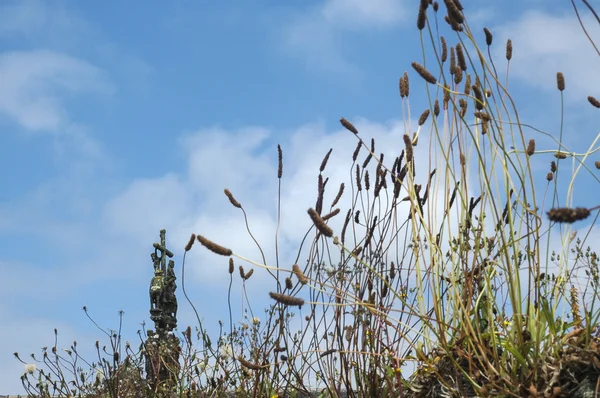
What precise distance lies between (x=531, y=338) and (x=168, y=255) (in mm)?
10726

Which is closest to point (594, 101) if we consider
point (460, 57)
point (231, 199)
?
point (460, 57)

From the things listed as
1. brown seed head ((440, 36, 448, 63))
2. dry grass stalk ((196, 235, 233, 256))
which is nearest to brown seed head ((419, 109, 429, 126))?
brown seed head ((440, 36, 448, 63))

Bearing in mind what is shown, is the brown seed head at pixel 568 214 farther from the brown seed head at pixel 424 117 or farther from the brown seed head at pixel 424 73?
the brown seed head at pixel 424 117

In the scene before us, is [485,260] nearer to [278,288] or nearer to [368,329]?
[368,329]

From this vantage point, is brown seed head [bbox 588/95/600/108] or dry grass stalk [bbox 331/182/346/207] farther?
dry grass stalk [bbox 331/182/346/207]

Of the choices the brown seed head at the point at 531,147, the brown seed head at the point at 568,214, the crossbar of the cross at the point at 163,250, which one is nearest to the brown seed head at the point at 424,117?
the brown seed head at the point at 531,147

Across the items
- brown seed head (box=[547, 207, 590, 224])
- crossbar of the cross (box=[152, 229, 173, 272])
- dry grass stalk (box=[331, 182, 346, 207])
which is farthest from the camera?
crossbar of the cross (box=[152, 229, 173, 272])

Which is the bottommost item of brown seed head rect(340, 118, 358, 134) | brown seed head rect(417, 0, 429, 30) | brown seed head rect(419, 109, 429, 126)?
brown seed head rect(340, 118, 358, 134)

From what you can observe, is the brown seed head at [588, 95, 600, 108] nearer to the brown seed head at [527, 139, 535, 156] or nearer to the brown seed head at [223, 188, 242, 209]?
the brown seed head at [527, 139, 535, 156]

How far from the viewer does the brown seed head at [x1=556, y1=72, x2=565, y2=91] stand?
2969 millimetres

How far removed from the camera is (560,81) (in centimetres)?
299

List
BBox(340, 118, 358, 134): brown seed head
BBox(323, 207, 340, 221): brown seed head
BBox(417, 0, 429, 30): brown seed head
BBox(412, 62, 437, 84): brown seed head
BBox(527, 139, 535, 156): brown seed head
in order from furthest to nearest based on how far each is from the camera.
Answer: BBox(323, 207, 340, 221): brown seed head
BBox(340, 118, 358, 134): brown seed head
BBox(527, 139, 535, 156): brown seed head
BBox(417, 0, 429, 30): brown seed head
BBox(412, 62, 437, 84): brown seed head

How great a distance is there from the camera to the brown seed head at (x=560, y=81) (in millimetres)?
2969

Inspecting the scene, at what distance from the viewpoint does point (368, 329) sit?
3.49 metres
